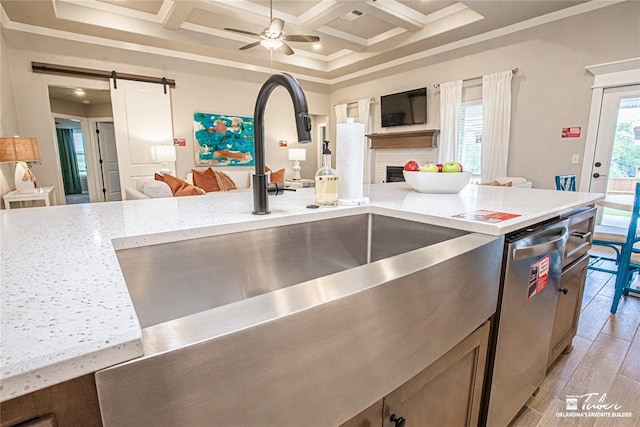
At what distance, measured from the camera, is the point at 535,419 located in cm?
139

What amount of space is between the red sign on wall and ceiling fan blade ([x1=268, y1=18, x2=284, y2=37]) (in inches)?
146

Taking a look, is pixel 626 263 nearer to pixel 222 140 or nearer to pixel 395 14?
pixel 395 14

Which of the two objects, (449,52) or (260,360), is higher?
(449,52)

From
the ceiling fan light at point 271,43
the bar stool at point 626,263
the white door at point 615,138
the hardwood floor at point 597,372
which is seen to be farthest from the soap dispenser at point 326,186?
the white door at point 615,138

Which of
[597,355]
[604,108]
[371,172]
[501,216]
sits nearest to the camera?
[501,216]

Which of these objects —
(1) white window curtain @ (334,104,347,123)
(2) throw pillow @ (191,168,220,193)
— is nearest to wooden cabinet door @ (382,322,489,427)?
(2) throw pillow @ (191,168,220,193)

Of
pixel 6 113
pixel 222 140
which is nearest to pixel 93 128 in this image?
pixel 222 140

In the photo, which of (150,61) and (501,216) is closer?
(501,216)

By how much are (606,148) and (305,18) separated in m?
4.17

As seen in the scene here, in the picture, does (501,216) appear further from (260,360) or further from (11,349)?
(11,349)

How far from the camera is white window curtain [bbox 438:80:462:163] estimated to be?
4.91 metres

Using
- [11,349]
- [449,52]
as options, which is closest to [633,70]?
[449,52]

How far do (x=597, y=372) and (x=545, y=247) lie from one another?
116cm

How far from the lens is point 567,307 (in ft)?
5.15
